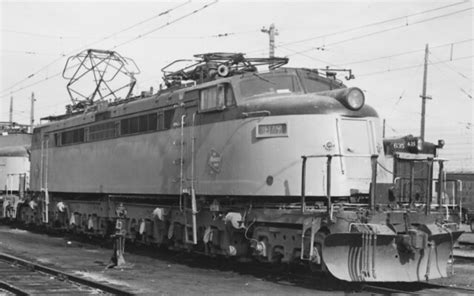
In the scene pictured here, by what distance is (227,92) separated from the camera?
11555 millimetres

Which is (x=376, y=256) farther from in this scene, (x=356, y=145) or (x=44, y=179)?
(x=44, y=179)

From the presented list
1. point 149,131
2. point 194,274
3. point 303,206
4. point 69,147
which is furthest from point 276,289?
point 69,147

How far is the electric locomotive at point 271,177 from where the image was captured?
382 inches

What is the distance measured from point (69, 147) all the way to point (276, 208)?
970 cm

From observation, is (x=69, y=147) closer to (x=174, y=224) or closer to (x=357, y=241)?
(x=174, y=224)

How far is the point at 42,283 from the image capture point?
415 inches

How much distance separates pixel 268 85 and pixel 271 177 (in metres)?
1.90

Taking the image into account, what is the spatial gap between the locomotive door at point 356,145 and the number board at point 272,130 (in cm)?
97

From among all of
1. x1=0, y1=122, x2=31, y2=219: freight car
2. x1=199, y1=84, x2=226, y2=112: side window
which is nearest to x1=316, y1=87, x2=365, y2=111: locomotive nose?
x1=199, y1=84, x2=226, y2=112: side window

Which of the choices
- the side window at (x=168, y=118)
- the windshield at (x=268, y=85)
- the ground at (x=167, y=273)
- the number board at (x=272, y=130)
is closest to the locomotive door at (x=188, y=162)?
the side window at (x=168, y=118)

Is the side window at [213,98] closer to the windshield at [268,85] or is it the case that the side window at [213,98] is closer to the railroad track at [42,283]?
the windshield at [268,85]

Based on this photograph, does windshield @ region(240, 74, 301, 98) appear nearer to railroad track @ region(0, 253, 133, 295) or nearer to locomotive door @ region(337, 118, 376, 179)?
locomotive door @ region(337, 118, 376, 179)

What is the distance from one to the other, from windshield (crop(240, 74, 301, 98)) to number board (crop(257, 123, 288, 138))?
85 cm

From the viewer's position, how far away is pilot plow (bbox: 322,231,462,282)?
31.2 ft
